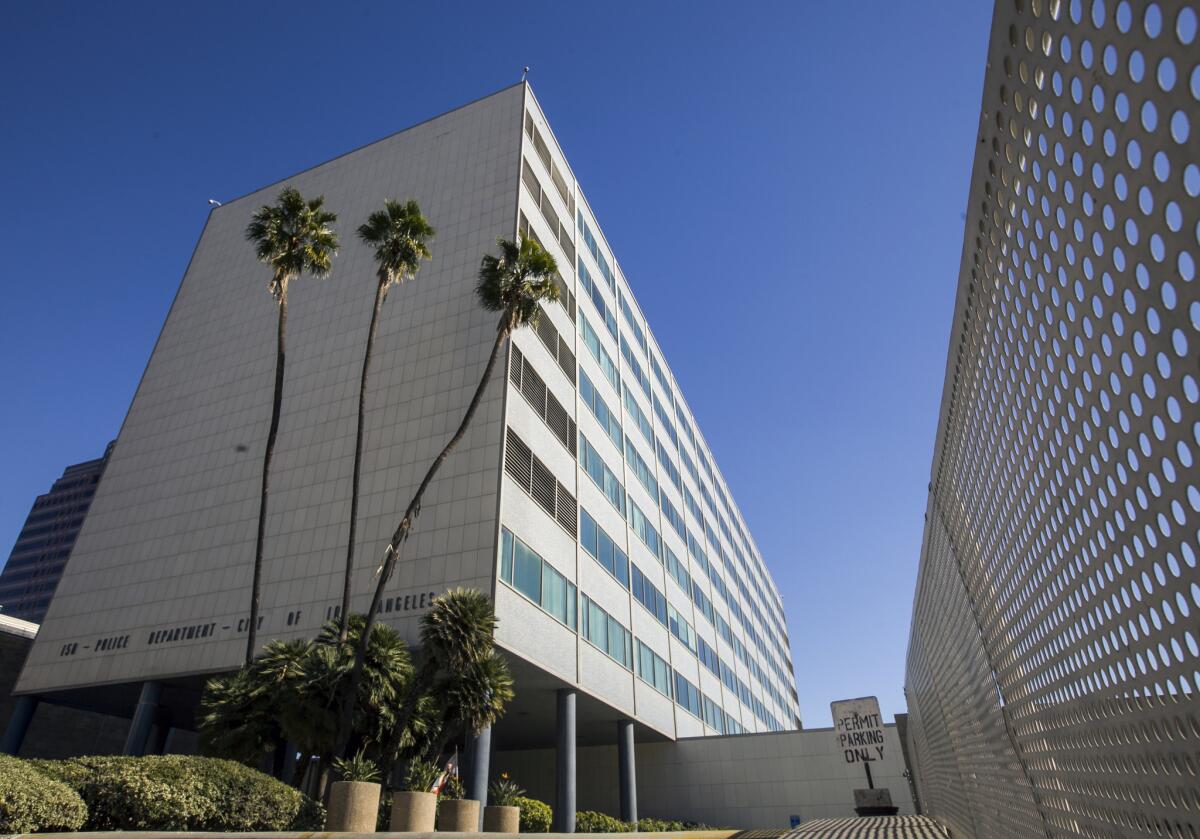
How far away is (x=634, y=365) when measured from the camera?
46.3 metres

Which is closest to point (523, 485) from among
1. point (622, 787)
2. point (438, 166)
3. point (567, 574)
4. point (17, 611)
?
point (567, 574)

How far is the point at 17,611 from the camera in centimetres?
13612

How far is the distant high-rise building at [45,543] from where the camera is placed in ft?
456

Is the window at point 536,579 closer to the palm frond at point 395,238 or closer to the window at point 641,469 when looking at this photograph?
the palm frond at point 395,238

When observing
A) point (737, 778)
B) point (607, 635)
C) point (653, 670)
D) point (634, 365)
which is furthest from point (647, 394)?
point (737, 778)

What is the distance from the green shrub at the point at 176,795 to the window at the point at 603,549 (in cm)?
1868

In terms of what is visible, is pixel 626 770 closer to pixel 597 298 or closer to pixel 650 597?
pixel 650 597

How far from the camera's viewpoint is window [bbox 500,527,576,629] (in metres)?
24.4

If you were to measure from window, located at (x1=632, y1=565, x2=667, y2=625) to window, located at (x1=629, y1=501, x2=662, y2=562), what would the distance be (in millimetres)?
2354

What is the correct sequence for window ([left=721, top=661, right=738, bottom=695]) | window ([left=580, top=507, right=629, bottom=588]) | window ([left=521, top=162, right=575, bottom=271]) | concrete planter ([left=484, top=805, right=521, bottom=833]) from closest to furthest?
concrete planter ([left=484, top=805, right=521, bottom=833])
window ([left=580, top=507, right=629, bottom=588])
window ([left=521, top=162, right=575, bottom=271])
window ([left=721, top=661, right=738, bottom=695])

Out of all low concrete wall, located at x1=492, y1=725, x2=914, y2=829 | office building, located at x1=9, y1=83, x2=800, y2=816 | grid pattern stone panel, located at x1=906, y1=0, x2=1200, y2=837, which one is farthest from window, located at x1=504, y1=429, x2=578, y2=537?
grid pattern stone panel, located at x1=906, y1=0, x2=1200, y2=837

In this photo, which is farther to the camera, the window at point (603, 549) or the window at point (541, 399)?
the window at point (603, 549)

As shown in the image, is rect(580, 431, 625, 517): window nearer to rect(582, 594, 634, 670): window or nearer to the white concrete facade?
the white concrete facade

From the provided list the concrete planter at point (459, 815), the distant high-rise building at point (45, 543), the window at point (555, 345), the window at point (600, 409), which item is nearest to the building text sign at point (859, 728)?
the concrete planter at point (459, 815)
